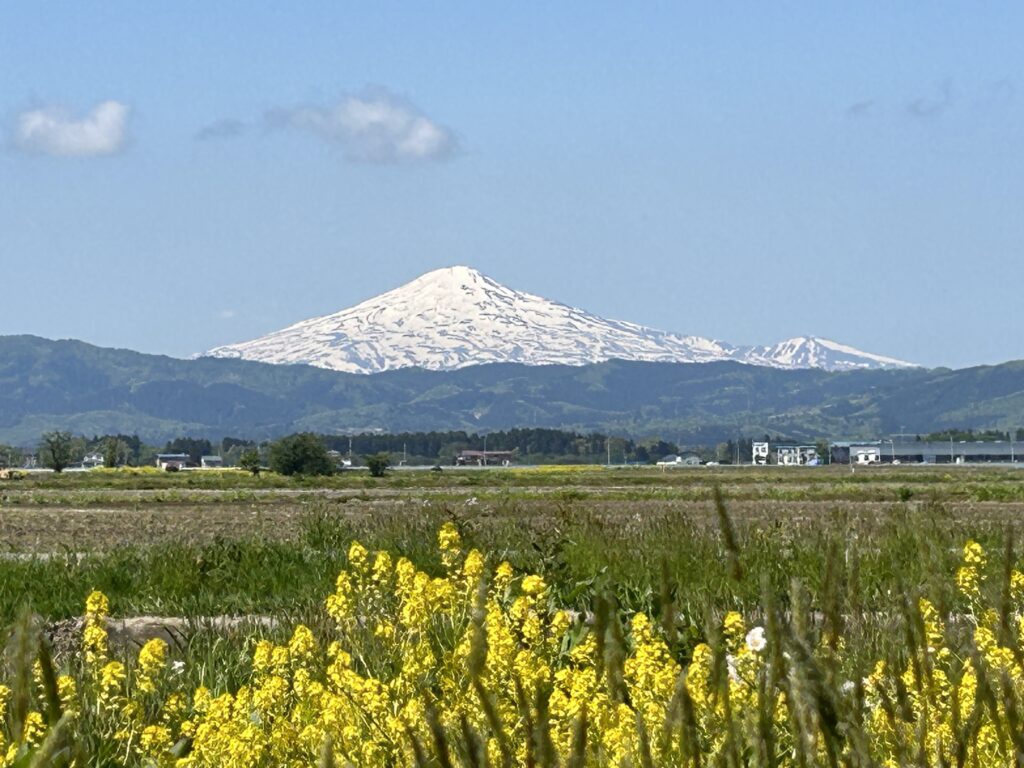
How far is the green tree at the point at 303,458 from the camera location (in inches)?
4471

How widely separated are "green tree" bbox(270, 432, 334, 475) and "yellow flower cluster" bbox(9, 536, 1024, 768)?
10705 centimetres

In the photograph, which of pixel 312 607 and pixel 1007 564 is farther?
pixel 312 607

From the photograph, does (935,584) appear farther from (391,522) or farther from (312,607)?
(391,522)

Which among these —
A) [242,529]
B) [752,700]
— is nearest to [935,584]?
[752,700]

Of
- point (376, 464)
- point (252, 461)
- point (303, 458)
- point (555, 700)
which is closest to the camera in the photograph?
point (555, 700)

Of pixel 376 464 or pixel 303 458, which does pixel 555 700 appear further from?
pixel 376 464

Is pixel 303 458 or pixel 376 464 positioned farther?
pixel 376 464

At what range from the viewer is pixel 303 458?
113562 mm

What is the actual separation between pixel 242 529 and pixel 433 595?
24.6 meters

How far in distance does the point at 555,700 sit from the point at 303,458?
362 feet

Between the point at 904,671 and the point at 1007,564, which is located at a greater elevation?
the point at 1007,564

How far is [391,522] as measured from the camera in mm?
17656

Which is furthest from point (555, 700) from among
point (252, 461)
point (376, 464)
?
point (376, 464)

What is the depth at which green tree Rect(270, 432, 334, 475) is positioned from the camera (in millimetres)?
113562
